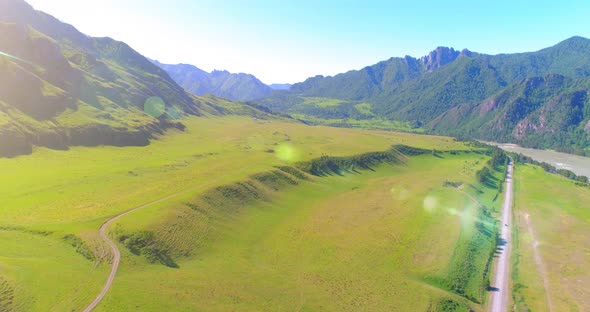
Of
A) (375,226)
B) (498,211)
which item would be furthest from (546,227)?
(375,226)

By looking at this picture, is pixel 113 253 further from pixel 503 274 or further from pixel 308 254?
pixel 503 274

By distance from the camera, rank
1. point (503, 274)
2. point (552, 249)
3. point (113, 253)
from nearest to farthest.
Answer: point (113, 253) → point (503, 274) → point (552, 249)

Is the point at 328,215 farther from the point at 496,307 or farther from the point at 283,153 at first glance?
the point at 283,153

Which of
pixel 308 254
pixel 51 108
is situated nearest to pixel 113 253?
pixel 308 254

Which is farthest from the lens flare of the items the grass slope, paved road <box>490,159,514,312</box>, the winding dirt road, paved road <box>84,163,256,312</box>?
the winding dirt road

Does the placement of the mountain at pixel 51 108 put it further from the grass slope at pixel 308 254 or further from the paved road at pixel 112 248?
the grass slope at pixel 308 254

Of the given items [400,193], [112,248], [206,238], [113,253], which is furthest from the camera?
[400,193]
